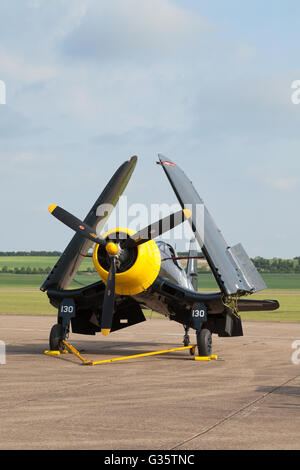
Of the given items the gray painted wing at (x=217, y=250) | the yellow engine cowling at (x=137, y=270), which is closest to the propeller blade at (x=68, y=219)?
the yellow engine cowling at (x=137, y=270)

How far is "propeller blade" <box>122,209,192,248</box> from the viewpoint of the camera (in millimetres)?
17484

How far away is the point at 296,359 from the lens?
1989 centimetres

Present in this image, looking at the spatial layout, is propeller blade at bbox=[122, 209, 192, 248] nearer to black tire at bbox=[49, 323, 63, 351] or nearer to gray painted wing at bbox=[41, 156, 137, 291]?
gray painted wing at bbox=[41, 156, 137, 291]

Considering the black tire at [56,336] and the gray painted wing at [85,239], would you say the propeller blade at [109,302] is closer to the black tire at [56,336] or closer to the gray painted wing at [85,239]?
the black tire at [56,336]

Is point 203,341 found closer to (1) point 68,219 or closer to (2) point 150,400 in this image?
(1) point 68,219

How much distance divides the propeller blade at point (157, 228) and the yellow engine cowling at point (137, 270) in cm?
31

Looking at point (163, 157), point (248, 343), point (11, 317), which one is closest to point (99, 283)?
point (163, 157)

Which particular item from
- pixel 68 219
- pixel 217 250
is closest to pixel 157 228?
pixel 217 250

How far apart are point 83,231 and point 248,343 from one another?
10.1 m

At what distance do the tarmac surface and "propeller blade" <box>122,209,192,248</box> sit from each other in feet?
10.9

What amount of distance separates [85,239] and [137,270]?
4.02 m

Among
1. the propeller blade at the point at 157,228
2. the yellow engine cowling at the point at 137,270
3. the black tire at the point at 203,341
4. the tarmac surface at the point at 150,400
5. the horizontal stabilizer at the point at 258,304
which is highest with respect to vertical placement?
the propeller blade at the point at 157,228

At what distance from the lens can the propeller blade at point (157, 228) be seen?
17484mm

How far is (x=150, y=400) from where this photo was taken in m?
12.2
